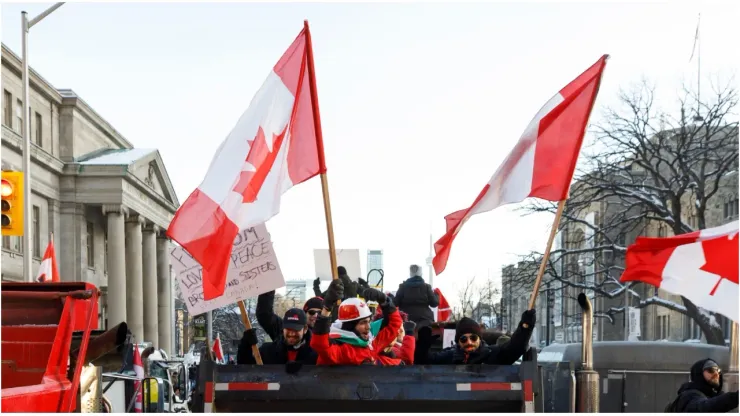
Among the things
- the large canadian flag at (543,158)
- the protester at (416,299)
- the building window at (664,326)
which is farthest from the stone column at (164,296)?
the large canadian flag at (543,158)

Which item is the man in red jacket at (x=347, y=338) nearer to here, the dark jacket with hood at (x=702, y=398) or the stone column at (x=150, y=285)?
the dark jacket with hood at (x=702, y=398)

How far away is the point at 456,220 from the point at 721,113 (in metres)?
31.4

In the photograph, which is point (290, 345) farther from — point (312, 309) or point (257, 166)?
point (312, 309)

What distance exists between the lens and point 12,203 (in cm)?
1777

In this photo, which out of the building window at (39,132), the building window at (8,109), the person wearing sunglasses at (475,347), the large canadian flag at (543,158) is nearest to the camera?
the person wearing sunglasses at (475,347)

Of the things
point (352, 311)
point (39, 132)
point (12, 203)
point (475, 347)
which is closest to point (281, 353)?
point (352, 311)

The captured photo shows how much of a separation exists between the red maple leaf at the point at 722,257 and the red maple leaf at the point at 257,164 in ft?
12.3

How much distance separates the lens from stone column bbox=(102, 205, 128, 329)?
80062 millimetres

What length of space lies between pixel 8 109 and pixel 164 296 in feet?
120

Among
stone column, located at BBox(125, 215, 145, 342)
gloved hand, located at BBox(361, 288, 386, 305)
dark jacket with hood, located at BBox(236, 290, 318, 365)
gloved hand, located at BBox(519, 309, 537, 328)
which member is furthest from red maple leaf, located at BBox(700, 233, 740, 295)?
stone column, located at BBox(125, 215, 145, 342)

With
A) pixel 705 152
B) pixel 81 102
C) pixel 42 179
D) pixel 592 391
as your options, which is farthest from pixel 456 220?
pixel 81 102

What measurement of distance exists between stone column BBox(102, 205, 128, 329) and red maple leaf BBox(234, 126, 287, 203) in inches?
2771

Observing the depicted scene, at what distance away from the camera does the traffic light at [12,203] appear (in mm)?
17469

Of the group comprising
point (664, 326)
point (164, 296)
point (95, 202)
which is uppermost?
point (95, 202)
